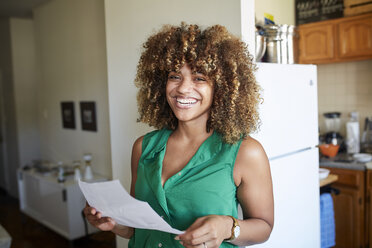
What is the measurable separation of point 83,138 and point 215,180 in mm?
2911

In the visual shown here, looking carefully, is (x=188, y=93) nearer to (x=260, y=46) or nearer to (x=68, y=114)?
(x=260, y=46)

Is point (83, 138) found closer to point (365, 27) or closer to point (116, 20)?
point (116, 20)

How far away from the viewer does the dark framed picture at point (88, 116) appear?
351cm

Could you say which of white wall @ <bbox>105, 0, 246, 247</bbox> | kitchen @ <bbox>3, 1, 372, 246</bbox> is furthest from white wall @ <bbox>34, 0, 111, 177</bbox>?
white wall @ <bbox>105, 0, 246, 247</bbox>

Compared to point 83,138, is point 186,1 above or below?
above

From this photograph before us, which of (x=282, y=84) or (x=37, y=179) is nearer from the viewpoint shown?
(x=282, y=84)

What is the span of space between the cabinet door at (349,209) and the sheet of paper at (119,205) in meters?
2.52

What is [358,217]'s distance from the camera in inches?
117

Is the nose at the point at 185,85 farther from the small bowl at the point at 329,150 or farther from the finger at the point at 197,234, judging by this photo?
the small bowl at the point at 329,150

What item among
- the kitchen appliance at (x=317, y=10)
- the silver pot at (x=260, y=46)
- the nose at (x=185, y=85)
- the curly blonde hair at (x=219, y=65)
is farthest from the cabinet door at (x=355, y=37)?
the nose at (x=185, y=85)

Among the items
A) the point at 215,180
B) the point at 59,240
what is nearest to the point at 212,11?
the point at 215,180

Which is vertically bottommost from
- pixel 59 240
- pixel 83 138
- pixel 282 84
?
pixel 59 240

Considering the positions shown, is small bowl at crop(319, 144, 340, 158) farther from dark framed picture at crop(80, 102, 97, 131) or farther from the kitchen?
dark framed picture at crop(80, 102, 97, 131)

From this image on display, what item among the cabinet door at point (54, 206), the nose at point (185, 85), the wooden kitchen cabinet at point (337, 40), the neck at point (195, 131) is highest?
the wooden kitchen cabinet at point (337, 40)
